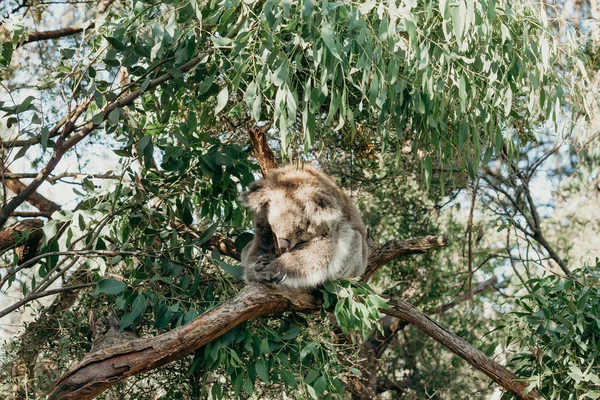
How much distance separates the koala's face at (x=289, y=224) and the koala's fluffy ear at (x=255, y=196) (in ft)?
0.26

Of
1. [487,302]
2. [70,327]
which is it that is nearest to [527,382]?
[70,327]

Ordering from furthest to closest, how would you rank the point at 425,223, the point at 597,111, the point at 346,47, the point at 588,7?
1. the point at 588,7
2. the point at 597,111
3. the point at 425,223
4. the point at 346,47

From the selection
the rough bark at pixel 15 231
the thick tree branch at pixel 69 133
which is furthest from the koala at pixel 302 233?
the rough bark at pixel 15 231

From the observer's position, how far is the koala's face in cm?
430

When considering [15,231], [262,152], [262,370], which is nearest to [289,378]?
[262,370]

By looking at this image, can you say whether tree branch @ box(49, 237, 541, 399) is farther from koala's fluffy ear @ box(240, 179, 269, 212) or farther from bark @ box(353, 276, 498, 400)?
bark @ box(353, 276, 498, 400)

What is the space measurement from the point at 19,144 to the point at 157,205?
89cm

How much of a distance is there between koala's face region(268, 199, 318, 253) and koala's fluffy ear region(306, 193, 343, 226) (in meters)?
0.05

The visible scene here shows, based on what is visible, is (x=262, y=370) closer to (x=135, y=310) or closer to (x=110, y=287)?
(x=135, y=310)

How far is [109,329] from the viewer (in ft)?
13.2

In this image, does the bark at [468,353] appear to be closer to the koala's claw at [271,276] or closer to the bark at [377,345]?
the koala's claw at [271,276]

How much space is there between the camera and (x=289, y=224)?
4.30 m

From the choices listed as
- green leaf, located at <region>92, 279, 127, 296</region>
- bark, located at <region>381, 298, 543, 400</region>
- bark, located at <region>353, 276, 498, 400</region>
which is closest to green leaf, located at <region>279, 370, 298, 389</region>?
bark, located at <region>381, 298, 543, 400</region>

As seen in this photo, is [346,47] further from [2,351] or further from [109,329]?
[2,351]
